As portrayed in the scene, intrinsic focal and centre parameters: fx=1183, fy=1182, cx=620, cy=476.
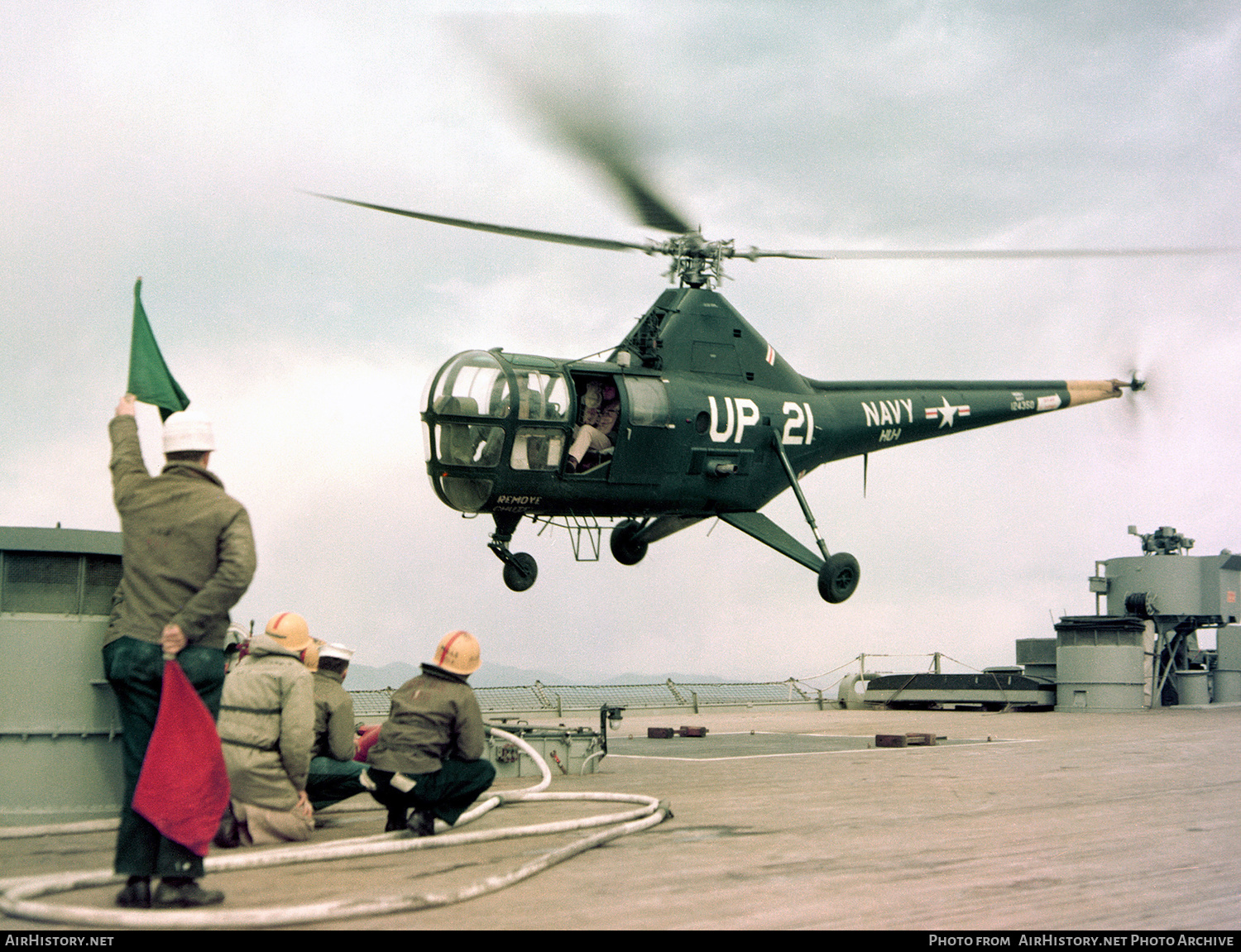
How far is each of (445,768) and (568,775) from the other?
421 cm

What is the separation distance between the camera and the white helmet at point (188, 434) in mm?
5129

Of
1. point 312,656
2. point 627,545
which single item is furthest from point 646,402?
point 312,656

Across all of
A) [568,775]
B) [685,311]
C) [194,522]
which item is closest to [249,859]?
[194,522]

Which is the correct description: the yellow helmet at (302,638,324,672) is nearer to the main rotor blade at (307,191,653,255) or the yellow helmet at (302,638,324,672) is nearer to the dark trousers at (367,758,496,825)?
the dark trousers at (367,758,496,825)

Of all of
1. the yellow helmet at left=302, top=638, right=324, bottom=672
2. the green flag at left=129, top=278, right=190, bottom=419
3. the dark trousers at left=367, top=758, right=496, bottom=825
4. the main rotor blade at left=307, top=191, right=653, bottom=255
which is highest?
the main rotor blade at left=307, top=191, right=653, bottom=255

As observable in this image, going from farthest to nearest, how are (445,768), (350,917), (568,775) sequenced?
(568,775) < (445,768) < (350,917)

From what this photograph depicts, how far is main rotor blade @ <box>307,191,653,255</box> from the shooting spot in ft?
40.9

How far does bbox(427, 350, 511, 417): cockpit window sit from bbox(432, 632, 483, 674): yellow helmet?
6.92 metres

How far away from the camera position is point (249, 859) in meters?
5.49

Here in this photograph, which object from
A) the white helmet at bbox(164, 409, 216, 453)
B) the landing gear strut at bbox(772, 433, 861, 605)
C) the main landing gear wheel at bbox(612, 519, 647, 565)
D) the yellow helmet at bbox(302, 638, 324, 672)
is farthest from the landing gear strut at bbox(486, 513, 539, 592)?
the white helmet at bbox(164, 409, 216, 453)

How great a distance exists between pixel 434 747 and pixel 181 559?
198 centimetres

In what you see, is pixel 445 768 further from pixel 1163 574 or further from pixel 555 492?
pixel 1163 574

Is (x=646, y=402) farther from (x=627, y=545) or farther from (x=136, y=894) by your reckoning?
(x=136, y=894)

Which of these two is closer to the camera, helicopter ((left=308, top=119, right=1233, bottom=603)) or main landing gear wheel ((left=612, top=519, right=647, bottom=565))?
helicopter ((left=308, top=119, right=1233, bottom=603))
